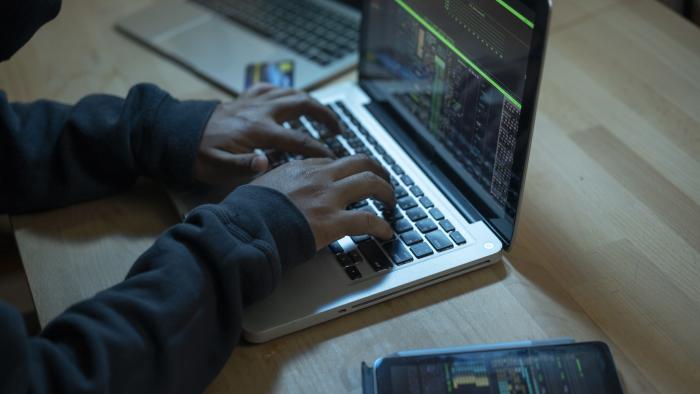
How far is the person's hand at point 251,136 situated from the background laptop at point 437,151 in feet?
0.16

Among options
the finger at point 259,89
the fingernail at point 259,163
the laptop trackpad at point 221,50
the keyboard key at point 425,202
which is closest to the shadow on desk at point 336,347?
the keyboard key at point 425,202

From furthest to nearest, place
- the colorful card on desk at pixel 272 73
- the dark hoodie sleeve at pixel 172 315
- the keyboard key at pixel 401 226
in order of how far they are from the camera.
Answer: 1. the colorful card on desk at pixel 272 73
2. the keyboard key at pixel 401 226
3. the dark hoodie sleeve at pixel 172 315

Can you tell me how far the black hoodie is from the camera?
2.04 feet

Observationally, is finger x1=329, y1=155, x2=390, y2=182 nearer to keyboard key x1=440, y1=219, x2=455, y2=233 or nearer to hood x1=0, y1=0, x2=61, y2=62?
keyboard key x1=440, y1=219, x2=455, y2=233

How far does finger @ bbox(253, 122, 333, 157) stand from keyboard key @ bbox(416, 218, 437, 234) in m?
0.15

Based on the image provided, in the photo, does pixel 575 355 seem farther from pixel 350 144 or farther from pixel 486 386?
pixel 350 144

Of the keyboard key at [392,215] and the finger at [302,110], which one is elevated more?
the finger at [302,110]

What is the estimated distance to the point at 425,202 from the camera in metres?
0.85

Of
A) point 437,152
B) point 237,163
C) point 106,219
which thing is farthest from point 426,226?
point 106,219

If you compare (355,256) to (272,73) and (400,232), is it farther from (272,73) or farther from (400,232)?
(272,73)

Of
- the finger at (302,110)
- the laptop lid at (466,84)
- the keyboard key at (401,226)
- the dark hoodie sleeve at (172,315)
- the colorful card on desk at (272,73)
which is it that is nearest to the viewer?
the dark hoodie sleeve at (172,315)

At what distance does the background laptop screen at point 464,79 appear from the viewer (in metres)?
0.73

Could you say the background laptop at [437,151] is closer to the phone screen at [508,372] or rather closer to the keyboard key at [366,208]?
the keyboard key at [366,208]

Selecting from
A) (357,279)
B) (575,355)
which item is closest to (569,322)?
(575,355)
